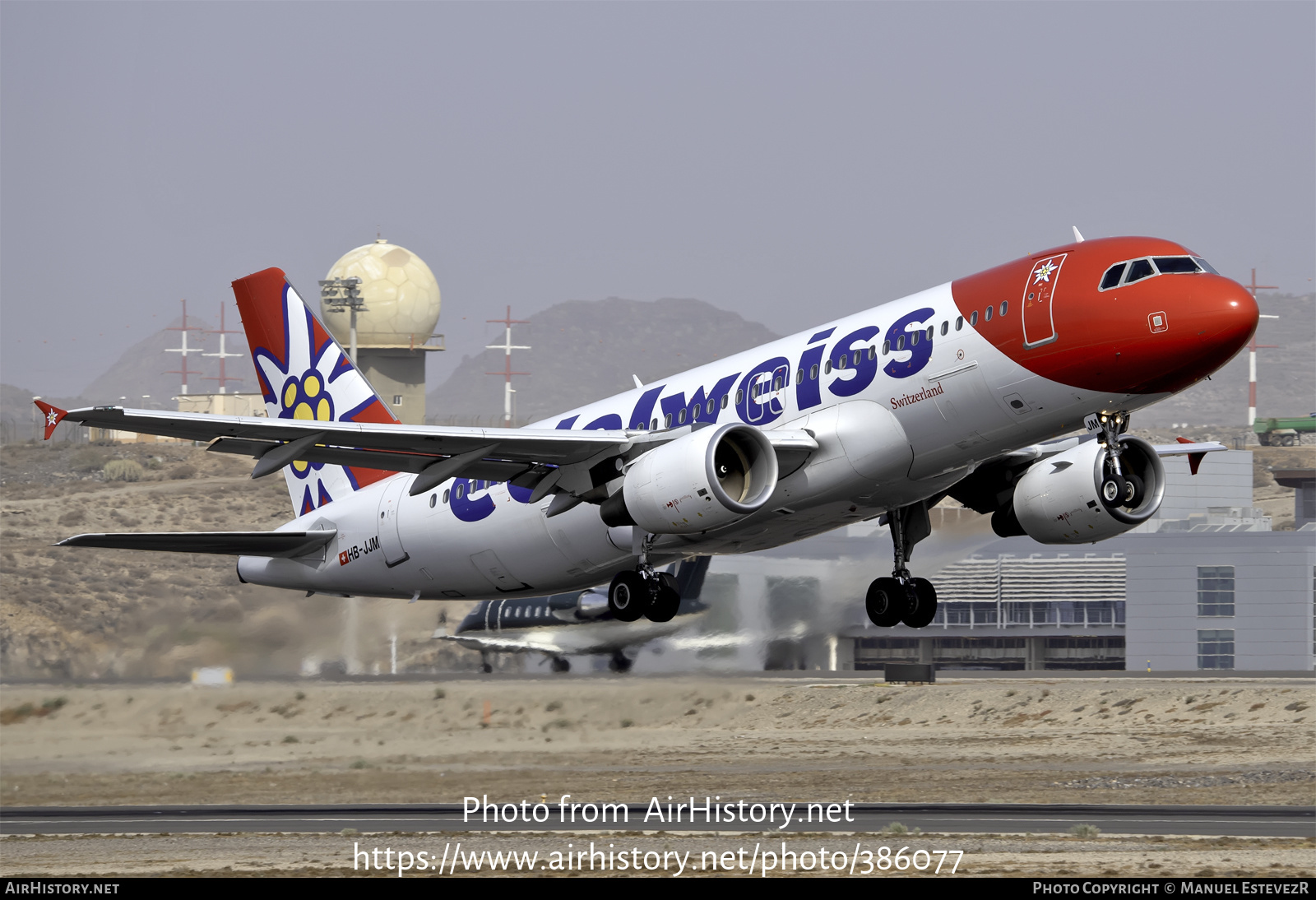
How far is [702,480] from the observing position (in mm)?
27625

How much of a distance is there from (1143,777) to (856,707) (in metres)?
13.0

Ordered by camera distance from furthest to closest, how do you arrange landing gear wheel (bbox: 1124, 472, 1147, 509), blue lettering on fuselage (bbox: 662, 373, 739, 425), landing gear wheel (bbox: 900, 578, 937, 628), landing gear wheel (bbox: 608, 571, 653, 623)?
landing gear wheel (bbox: 900, 578, 937, 628), landing gear wheel (bbox: 608, 571, 653, 623), blue lettering on fuselage (bbox: 662, 373, 739, 425), landing gear wheel (bbox: 1124, 472, 1147, 509)

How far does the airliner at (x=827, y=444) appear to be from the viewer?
26.0 metres

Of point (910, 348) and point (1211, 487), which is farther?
point (1211, 487)

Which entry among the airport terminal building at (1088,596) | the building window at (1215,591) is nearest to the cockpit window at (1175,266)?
the airport terminal building at (1088,596)

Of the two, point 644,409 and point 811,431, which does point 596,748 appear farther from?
point 811,431

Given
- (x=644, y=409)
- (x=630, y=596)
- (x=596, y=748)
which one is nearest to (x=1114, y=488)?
(x=644, y=409)

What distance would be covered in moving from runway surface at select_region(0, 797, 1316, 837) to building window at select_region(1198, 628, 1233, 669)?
3726 centimetres

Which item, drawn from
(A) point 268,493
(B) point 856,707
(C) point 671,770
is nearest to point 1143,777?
(B) point 856,707

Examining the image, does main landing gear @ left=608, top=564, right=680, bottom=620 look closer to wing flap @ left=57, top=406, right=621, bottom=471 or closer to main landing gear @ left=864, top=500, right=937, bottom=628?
wing flap @ left=57, top=406, right=621, bottom=471

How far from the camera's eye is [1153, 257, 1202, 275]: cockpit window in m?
25.8

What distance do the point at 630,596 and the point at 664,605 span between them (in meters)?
0.90

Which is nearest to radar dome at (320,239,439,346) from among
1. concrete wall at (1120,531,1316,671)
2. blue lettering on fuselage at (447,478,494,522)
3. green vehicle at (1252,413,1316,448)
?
concrete wall at (1120,531,1316,671)

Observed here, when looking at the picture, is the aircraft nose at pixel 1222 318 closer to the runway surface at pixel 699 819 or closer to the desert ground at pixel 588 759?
the desert ground at pixel 588 759
